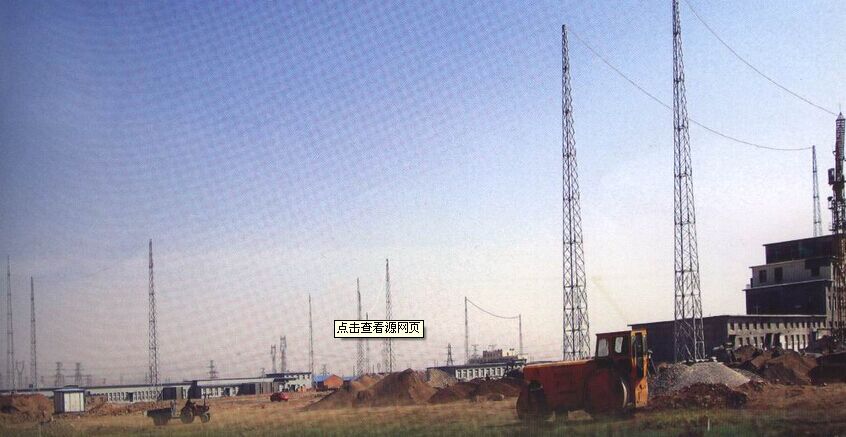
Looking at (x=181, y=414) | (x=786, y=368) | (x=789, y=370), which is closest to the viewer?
(x=181, y=414)

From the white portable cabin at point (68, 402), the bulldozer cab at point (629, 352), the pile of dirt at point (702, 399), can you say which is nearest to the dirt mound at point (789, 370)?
the pile of dirt at point (702, 399)

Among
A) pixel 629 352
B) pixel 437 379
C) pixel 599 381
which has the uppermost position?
pixel 629 352

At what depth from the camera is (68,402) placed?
179 feet

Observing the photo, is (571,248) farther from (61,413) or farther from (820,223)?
(820,223)

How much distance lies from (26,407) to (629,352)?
159ft

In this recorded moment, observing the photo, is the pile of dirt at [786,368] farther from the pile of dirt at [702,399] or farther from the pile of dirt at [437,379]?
the pile of dirt at [437,379]

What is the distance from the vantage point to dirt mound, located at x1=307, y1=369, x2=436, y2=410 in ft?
159

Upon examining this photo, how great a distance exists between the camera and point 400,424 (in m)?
26.3

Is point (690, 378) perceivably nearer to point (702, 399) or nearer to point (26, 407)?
point (702, 399)

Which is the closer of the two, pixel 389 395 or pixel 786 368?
pixel 786 368

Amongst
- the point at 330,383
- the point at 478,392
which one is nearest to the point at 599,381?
the point at 478,392

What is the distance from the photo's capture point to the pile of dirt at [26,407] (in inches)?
2002

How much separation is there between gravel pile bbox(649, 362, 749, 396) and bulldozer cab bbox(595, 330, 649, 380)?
10.3 meters

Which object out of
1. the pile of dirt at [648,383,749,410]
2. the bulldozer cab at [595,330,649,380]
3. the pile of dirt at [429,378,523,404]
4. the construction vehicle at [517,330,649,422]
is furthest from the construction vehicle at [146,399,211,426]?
the bulldozer cab at [595,330,649,380]
